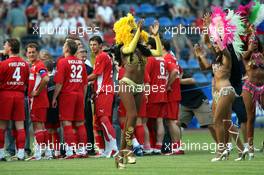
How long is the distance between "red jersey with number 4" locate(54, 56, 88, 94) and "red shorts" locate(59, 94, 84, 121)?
0.31 feet

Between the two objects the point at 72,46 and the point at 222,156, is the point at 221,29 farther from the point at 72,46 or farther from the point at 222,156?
the point at 72,46

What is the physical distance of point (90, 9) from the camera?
30000 millimetres

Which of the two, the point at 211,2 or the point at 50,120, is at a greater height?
the point at 211,2

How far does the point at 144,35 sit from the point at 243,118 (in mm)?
4280

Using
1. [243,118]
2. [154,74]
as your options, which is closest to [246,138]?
[243,118]

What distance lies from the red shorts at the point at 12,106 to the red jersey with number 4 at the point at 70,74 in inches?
31.8

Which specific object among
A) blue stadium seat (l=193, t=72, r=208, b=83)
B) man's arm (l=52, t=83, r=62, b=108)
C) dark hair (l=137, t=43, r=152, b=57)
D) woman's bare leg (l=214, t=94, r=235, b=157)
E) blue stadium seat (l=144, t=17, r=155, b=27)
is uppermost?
blue stadium seat (l=144, t=17, r=155, b=27)

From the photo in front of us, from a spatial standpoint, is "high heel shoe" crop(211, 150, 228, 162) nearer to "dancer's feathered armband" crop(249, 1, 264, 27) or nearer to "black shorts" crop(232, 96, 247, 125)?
"dancer's feathered armband" crop(249, 1, 264, 27)

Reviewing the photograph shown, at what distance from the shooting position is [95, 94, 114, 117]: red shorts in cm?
1873

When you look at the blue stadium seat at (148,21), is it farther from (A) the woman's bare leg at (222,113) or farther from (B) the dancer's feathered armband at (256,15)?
(A) the woman's bare leg at (222,113)

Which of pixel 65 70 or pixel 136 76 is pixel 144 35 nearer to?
pixel 136 76

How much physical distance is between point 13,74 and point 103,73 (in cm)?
182

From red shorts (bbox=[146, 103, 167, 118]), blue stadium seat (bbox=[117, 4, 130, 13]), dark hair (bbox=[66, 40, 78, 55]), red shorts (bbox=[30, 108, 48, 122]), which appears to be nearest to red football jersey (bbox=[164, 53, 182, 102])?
red shorts (bbox=[146, 103, 167, 118])

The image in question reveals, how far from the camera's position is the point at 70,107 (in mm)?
18391
